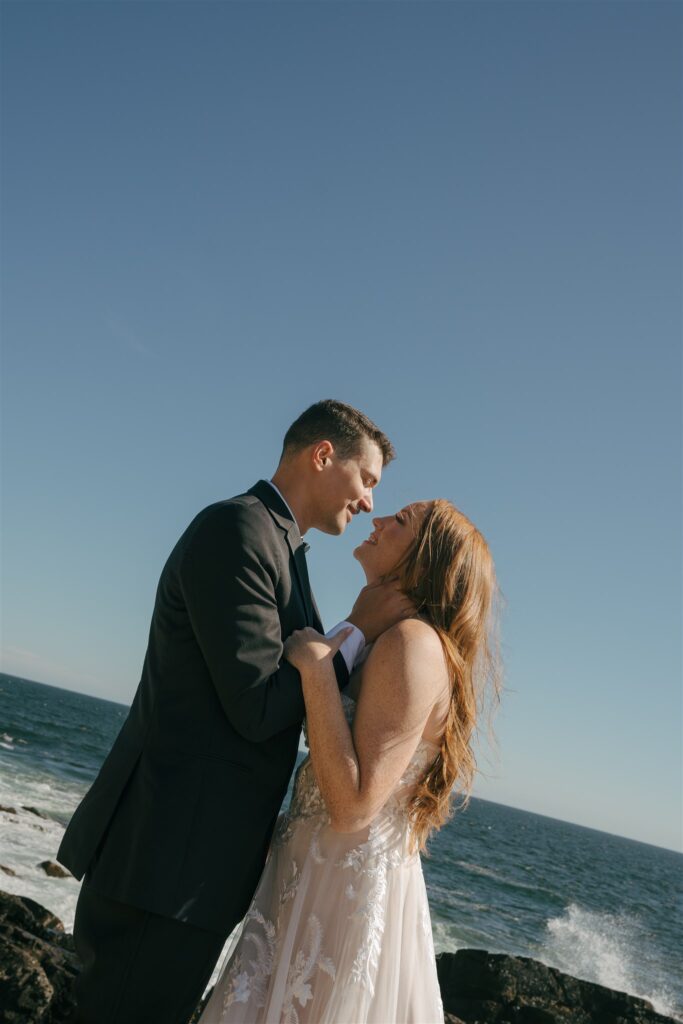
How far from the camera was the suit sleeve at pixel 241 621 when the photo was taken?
2.83 metres

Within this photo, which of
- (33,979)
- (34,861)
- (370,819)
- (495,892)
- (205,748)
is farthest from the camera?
(495,892)

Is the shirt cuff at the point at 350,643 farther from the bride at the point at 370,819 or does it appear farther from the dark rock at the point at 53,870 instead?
the dark rock at the point at 53,870

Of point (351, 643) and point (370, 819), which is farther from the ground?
point (351, 643)

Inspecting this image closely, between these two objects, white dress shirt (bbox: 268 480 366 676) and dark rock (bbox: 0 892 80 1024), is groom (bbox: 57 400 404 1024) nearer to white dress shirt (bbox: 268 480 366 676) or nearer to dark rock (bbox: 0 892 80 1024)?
white dress shirt (bbox: 268 480 366 676)

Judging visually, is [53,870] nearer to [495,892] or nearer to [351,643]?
[351,643]

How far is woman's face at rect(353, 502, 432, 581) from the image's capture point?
11.6 ft

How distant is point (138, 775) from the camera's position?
9.65ft

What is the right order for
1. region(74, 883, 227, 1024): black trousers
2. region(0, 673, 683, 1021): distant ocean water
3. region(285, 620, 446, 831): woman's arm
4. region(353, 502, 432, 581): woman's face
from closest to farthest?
region(74, 883, 227, 1024): black trousers
region(285, 620, 446, 831): woman's arm
region(353, 502, 432, 581): woman's face
region(0, 673, 683, 1021): distant ocean water

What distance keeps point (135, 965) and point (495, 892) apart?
36.7 meters

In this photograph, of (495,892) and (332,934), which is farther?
(495,892)

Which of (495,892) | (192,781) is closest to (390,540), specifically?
(192,781)

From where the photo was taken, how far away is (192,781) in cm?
287

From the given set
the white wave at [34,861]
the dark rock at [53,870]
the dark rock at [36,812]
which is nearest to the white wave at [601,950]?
the dark rock at [53,870]

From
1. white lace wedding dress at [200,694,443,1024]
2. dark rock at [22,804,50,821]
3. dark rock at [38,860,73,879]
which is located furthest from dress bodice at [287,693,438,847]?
dark rock at [22,804,50,821]
